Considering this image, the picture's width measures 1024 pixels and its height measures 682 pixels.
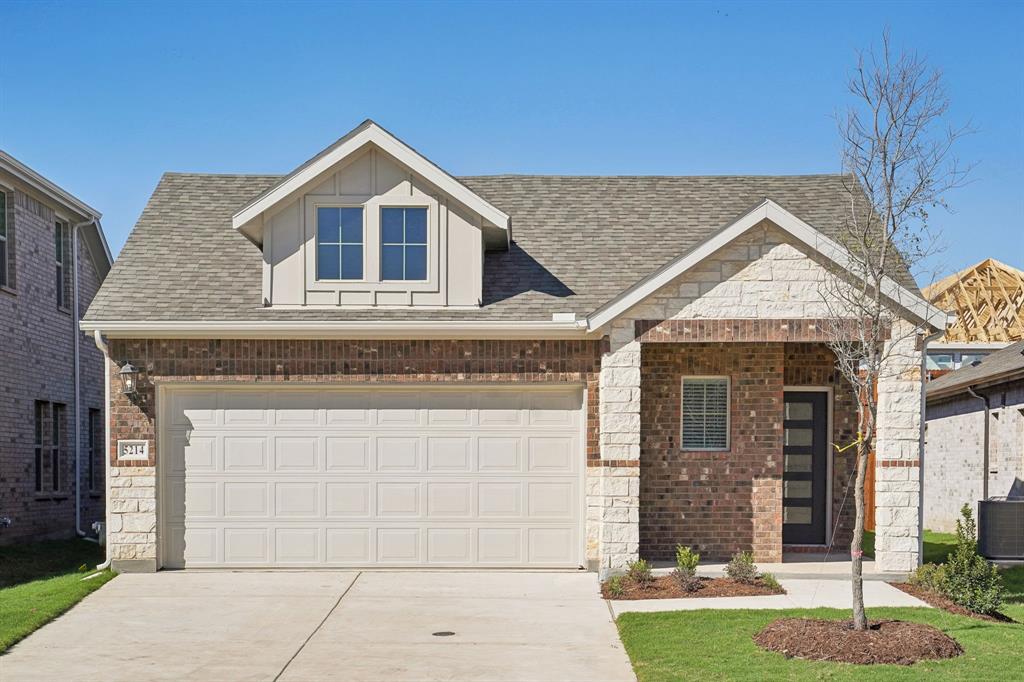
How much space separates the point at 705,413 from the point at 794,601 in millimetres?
3401

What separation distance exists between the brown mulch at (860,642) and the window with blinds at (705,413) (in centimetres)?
457

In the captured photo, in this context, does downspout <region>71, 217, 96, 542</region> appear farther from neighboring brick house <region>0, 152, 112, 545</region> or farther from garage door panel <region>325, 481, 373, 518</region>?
garage door panel <region>325, 481, 373, 518</region>

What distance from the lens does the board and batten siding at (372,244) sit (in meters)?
13.8

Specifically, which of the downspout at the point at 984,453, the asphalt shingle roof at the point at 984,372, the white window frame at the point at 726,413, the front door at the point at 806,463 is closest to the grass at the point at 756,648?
the white window frame at the point at 726,413

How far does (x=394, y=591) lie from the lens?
40.2 ft

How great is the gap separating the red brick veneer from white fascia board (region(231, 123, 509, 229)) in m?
1.76

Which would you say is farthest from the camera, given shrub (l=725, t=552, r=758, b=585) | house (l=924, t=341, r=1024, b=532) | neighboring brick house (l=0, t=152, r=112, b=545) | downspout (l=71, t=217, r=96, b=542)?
downspout (l=71, t=217, r=96, b=542)

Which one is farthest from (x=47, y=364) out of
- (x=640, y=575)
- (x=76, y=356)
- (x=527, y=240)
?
(x=640, y=575)

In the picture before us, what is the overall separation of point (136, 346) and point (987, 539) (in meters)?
12.5

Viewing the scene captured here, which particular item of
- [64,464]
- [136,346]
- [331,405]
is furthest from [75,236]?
[331,405]

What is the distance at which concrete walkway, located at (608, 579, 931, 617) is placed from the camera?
36.4 feet

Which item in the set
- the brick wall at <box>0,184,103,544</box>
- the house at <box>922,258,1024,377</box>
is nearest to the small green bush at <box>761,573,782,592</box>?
the brick wall at <box>0,184,103,544</box>

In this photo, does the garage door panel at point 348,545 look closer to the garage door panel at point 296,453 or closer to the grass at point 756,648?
the garage door panel at point 296,453

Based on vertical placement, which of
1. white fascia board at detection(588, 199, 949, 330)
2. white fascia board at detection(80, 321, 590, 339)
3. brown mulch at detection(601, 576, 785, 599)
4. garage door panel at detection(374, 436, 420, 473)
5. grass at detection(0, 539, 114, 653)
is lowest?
grass at detection(0, 539, 114, 653)
